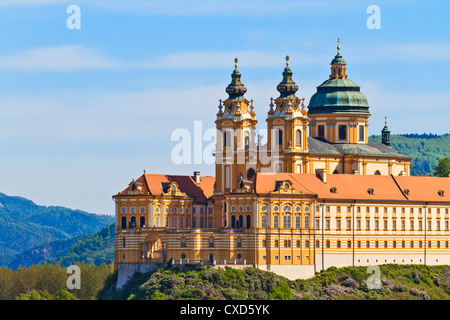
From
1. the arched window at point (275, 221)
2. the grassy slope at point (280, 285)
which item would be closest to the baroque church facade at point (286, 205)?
the arched window at point (275, 221)

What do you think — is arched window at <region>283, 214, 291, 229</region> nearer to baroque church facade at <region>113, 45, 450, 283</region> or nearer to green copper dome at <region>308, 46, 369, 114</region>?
baroque church facade at <region>113, 45, 450, 283</region>

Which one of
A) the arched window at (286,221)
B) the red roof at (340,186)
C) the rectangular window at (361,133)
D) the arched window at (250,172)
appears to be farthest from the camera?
the rectangular window at (361,133)

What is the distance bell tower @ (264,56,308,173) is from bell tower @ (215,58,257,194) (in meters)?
2.67

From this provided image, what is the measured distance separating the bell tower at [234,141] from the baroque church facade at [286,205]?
0.13 metres

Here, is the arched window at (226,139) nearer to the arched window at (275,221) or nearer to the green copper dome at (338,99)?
the arched window at (275,221)

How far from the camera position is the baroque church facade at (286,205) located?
160m

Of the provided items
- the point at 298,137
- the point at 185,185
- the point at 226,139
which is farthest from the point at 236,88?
the point at 185,185

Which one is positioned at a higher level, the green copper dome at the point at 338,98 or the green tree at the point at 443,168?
the green copper dome at the point at 338,98

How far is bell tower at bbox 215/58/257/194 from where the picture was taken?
549ft

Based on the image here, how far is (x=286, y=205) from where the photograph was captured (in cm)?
16038

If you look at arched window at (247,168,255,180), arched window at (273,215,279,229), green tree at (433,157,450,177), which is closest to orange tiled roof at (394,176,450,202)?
green tree at (433,157,450,177)

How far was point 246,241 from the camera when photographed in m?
159
